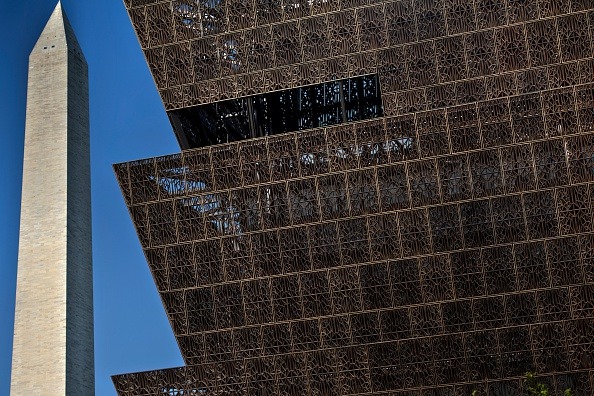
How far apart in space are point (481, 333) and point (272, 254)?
6200mm

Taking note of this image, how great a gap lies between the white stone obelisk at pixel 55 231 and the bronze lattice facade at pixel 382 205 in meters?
2.83

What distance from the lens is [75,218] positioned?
3516 centimetres

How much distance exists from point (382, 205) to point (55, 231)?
10684 millimetres

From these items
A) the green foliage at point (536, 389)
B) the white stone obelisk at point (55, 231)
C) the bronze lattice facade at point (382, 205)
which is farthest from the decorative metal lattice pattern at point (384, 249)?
the white stone obelisk at point (55, 231)

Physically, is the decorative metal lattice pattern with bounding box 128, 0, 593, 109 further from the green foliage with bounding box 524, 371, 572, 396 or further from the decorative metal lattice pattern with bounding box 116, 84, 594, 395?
the green foliage with bounding box 524, 371, 572, 396

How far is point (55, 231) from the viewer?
113ft

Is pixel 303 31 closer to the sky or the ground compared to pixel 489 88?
closer to the sky

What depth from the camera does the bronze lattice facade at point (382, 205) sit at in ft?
97.8

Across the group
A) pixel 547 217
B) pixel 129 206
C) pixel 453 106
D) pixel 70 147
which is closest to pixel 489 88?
pixel 453 106

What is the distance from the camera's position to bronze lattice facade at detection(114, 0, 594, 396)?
97.8 ft

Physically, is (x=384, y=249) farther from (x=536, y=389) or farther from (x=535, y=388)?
(x=536, y=389)

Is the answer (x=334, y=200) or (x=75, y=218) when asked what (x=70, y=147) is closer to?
(x=75, y=218)

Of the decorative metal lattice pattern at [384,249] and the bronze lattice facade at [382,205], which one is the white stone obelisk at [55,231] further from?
the decorative metal lattice pattern at [384,249]

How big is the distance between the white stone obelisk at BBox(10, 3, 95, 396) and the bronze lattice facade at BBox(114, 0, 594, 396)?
2.83 m
